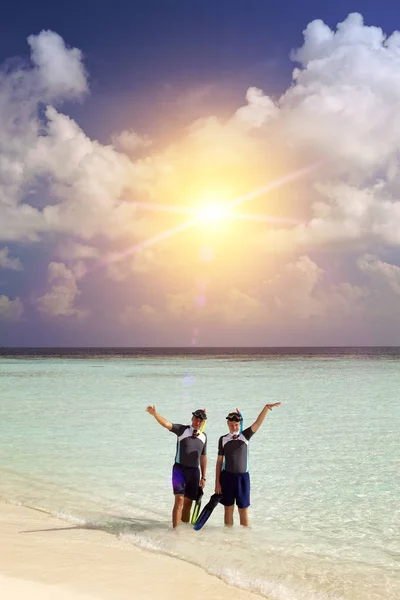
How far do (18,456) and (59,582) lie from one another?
10427 millimetres

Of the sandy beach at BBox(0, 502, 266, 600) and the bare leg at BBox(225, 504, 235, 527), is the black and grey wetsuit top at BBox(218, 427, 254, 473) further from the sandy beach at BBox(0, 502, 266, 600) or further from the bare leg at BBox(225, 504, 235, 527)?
the sandy beach at BBox(0, 502, 266, 600)

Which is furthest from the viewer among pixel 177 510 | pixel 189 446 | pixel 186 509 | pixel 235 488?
pixel 186 509

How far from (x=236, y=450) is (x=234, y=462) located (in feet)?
0.66

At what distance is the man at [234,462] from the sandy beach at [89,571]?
4.75ft

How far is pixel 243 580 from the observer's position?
7.14m

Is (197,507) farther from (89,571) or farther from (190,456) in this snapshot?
(89,571)

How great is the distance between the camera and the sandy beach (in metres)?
6.26

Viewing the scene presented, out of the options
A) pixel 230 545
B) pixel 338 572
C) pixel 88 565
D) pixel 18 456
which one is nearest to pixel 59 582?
pixel 88 565

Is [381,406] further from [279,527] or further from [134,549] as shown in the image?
[134,549]

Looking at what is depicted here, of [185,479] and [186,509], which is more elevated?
[185,479]

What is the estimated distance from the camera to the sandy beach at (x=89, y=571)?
20.5 feet

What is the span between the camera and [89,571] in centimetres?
699

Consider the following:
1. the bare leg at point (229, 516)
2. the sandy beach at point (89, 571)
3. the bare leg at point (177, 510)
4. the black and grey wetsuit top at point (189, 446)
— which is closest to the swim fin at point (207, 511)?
the bare leg at point (177, 510)

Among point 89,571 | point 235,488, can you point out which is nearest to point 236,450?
point 235,488
